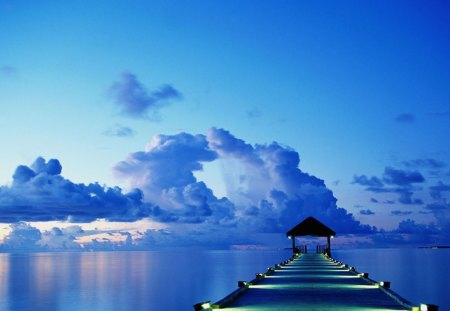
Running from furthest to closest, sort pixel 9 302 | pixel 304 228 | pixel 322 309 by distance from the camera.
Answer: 1. pixel 304 228
2. pixel 9 302
3. pixel 322 309

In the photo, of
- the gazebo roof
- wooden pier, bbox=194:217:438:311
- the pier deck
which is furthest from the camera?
the gazebo roof

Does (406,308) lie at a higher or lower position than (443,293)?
higher

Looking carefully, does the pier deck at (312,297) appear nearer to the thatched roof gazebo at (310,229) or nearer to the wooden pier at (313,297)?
the wooden pier at (313,297)

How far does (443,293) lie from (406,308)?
92.6 feet

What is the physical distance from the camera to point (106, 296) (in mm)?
38125

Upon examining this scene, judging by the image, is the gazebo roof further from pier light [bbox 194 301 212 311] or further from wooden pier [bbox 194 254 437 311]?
pier light [bbox 194 301 212 311]

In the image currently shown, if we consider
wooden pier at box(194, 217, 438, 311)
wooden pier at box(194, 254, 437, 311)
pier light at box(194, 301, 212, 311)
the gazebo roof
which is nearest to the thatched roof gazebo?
the gazebo roof

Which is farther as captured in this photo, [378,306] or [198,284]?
[198,284]

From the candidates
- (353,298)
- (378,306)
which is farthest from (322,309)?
(353,298)

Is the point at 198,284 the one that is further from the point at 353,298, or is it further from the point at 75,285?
the point at 353,298

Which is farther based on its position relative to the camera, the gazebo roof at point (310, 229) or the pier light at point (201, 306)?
the gazebo roof at point (310, 229)

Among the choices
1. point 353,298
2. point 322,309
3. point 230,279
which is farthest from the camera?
point 230,279

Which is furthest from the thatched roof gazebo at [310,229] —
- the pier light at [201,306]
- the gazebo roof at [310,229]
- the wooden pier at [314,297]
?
the pier light at [201,306]

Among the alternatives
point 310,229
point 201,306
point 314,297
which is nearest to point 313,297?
point 314,297
